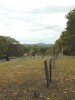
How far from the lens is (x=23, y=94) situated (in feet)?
42.0

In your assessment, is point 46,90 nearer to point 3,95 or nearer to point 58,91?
point 58,91

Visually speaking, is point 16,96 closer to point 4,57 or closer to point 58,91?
point 58,91

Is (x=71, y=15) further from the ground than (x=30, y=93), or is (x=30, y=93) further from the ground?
(x=71, y=15)

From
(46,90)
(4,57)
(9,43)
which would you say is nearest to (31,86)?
(46,90)

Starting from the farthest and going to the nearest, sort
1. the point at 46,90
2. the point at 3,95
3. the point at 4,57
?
the point at 4,57, the point at 46,90, the point at 3,95

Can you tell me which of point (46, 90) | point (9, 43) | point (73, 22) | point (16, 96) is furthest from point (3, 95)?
point (9, 43)

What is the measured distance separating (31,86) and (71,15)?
195 ft

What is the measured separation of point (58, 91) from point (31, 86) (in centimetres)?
210

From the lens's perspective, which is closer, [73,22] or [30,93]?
[30,93]

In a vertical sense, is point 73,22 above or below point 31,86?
above

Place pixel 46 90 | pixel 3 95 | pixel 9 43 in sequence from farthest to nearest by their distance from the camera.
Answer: pixel 9 43 < pixel 46 90 < pixel 3 95

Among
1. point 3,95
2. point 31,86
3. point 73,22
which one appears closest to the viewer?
point 3,95

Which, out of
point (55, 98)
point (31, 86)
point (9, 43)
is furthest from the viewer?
point (9, 43)

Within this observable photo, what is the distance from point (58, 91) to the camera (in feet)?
44.1
